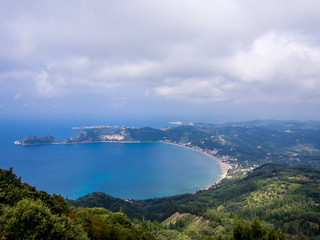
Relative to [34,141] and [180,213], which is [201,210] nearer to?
[180,213]

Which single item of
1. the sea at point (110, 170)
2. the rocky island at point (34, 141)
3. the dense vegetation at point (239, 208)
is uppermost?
the rocky island at point (34, 141)

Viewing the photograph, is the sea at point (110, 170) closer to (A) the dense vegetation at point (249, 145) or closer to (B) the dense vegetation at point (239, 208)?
(B) the dense vegetation at point (239, 208)

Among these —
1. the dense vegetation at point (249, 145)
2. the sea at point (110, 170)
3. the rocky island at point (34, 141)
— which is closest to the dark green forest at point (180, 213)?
the sea at point (110, 170)

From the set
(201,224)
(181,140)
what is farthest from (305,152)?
(201,224)

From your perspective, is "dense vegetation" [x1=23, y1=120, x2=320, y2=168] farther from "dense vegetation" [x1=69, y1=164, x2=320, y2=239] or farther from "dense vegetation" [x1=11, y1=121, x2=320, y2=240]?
"dense vegetation" [x1=69, y1=164, x2=320, y2=239]

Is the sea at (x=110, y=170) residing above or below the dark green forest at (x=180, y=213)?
below

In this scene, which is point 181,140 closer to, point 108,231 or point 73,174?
point 73,174

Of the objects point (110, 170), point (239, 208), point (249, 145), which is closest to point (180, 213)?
point (239, 208)

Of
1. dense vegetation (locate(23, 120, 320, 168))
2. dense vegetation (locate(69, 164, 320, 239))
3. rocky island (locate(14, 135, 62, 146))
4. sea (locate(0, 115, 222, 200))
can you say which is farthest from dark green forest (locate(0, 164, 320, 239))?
rocky island (locate(14, 135, 62, 146))
